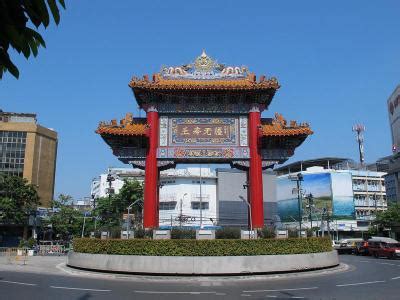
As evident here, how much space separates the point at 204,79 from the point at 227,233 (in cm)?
1020

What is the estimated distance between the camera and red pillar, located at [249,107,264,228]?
2458cm

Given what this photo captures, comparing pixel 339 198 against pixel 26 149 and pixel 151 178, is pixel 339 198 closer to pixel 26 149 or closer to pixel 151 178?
pixel 26 149

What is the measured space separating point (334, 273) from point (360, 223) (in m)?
68.1

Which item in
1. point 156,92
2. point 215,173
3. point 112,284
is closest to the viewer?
point 112,284

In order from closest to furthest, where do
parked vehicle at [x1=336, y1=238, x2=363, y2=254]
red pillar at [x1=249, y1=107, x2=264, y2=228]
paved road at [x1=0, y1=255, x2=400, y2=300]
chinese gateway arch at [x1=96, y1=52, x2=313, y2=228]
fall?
paved road at [x1=0, y1=255, x2=400, y2=300]
red pillar at [x1=249, y1=107, x2=264, y2=228]
chinese gateway arch at [x1=96, y1=52, x2=313, y2=228]
parked vehicle at [x1=336, y1=238, x2=363, y2=254]

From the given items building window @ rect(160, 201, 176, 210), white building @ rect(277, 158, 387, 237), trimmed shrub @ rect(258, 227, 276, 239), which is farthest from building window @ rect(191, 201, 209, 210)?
trimmed shrub @ rect(258, 227, 276, 239)

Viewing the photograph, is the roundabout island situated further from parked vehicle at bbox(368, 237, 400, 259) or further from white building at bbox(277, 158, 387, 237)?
white building at bbox(277, 158, 387, 237)

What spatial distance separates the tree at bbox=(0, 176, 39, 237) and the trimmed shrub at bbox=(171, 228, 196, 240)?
36.0 m

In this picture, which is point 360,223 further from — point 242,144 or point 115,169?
point 242,144

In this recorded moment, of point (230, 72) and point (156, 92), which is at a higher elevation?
point (230, 72)

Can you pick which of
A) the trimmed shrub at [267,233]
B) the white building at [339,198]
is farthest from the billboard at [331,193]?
the trimmed shrub at [267,233]

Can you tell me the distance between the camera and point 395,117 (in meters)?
65.1

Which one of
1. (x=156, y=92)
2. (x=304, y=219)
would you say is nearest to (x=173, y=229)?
(x=156, y=92)

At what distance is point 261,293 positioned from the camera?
46.5 ft
